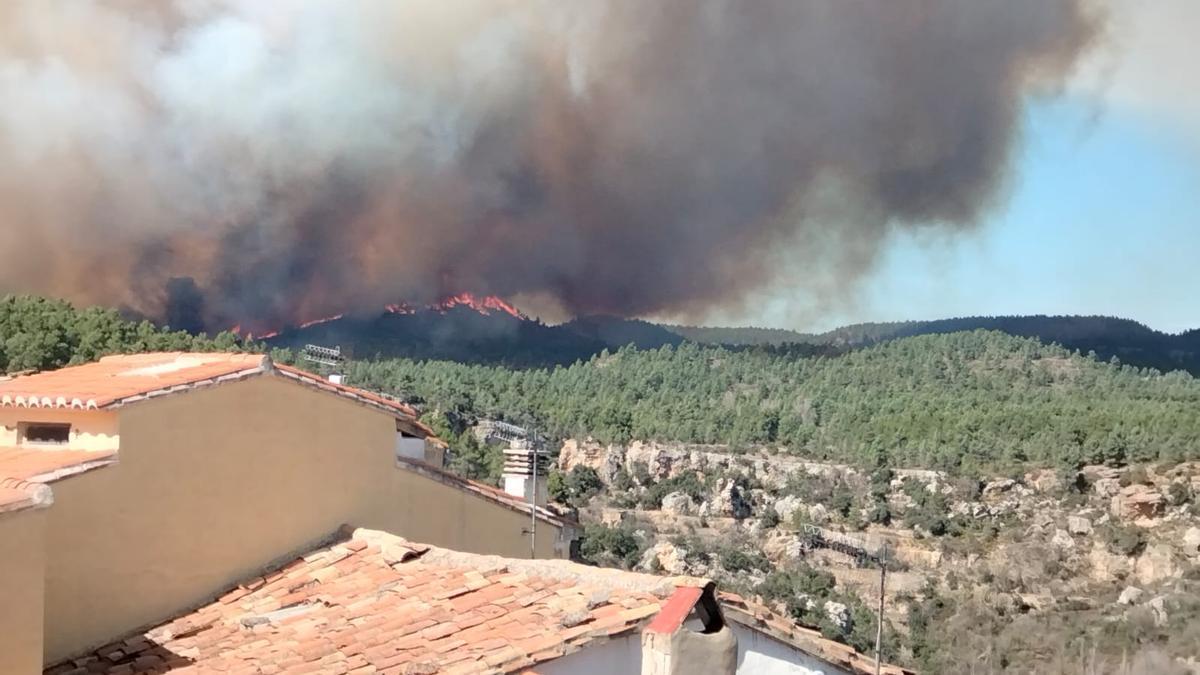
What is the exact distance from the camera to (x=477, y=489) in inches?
339

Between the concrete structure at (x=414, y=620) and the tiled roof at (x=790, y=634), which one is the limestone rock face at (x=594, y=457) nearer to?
the concrete structure at (x=414, y=620)

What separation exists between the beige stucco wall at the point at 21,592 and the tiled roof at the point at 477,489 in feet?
9.25

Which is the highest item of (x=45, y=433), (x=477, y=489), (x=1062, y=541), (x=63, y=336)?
(x=63, y=336)

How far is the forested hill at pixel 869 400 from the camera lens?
36562 millimetres

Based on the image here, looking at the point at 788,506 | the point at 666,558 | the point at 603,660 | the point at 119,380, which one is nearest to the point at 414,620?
the point at 603,660

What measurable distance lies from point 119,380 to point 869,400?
42.4 metres

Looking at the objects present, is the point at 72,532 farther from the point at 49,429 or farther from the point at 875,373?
the point at 875,373

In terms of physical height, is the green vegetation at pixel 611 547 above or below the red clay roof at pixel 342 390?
below

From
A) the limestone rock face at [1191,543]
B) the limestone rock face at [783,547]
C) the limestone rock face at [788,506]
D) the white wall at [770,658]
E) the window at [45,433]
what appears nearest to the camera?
the white wall at [770,658]

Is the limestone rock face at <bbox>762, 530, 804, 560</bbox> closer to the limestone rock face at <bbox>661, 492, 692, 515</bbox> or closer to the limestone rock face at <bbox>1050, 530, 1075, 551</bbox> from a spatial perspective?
the limestone rock face at <bbox>661, 492, 692, 515</bbox>

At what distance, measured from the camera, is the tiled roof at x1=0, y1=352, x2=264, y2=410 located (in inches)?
271

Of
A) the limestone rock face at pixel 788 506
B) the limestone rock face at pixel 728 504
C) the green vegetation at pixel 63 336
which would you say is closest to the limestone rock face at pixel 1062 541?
the limestone rock face at pixel 788 506

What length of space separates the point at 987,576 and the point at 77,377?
2342cm

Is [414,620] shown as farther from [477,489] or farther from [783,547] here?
[783,547]
